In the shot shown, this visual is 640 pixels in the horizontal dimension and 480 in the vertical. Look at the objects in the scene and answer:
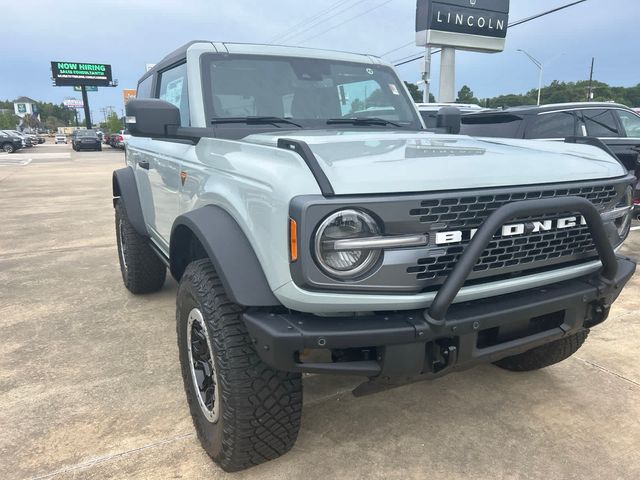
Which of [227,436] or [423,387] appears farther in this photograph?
[423,387]

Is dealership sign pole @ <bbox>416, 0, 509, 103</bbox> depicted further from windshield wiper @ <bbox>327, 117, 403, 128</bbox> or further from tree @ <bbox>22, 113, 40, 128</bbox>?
tree @ <bbox>22, 113, 40, 128</bbox>

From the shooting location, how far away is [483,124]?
694cm

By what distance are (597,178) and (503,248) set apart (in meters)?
0.68

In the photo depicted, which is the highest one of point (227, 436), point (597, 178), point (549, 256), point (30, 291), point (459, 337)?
point (597, 178)

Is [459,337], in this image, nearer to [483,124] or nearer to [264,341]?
[264,341]

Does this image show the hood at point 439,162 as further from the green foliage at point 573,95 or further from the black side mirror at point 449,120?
the green foliage at point 573,95

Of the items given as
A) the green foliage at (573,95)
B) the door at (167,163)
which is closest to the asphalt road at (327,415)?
the door at (167,163)

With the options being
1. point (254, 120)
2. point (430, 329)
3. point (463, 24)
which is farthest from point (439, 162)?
point (463, 24)

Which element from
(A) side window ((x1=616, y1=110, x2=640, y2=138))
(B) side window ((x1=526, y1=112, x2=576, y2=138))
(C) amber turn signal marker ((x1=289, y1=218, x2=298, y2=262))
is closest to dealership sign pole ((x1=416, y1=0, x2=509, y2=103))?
(A) side window ((x1=616, y1=110, x2=640, y2=138))

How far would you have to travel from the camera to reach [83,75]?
196ft

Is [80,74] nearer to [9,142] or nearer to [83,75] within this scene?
[83,75]

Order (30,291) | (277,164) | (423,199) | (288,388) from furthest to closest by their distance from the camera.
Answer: (30,291)
(288,388)
(277,164)
(423,199)

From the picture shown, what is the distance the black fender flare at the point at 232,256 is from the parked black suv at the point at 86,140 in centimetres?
3940

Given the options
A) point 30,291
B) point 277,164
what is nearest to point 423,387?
point 277,164
